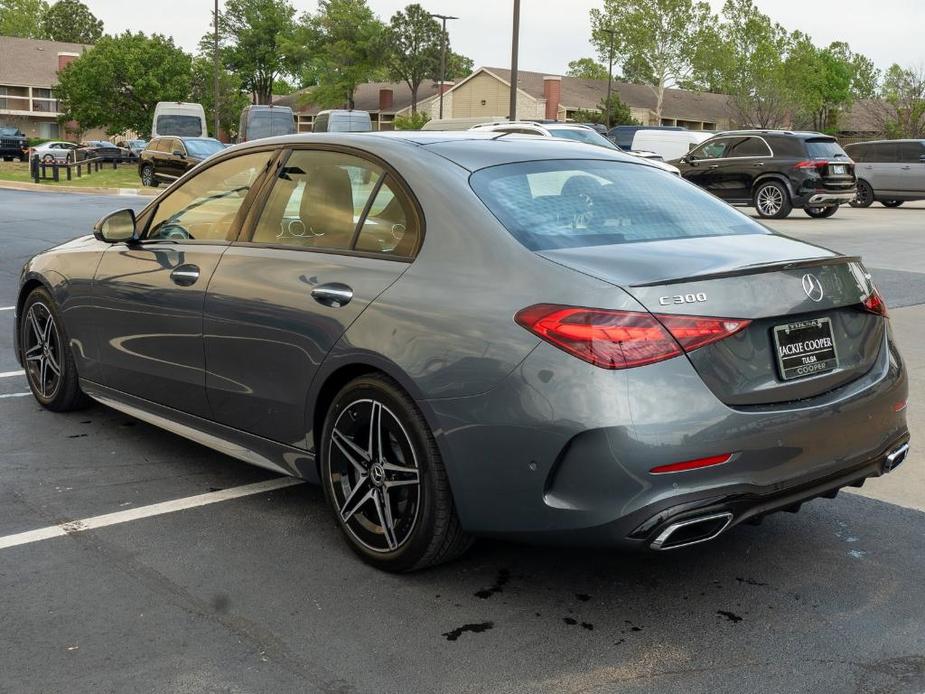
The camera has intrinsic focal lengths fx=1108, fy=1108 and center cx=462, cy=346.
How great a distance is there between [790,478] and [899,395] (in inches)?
29.8

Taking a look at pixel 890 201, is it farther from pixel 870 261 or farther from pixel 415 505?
pixel 415 505

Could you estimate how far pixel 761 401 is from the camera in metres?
3.49

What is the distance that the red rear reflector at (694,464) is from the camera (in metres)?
3.30

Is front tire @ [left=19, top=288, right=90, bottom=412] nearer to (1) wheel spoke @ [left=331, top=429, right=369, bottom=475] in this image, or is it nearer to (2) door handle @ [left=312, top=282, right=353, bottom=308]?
(2) door handle @ [left=312, top=282, right=353, bottom=308]

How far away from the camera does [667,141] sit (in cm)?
3288

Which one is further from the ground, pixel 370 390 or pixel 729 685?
pixel 370 390

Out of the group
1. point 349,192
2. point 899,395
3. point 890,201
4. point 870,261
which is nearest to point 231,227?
point 349,192

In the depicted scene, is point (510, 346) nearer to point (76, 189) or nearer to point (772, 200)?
point (772, 200)

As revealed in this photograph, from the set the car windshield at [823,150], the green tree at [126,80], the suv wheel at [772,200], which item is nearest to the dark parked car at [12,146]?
the green tree at [126,80]

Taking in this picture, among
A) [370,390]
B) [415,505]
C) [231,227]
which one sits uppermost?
[231,227]

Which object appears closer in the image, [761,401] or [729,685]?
[729,685]

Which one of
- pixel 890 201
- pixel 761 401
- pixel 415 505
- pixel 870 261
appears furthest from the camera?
pixel 890 201

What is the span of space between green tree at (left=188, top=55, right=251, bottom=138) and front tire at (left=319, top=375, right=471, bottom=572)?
63.2 meters

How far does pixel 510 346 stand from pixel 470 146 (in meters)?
1.20
